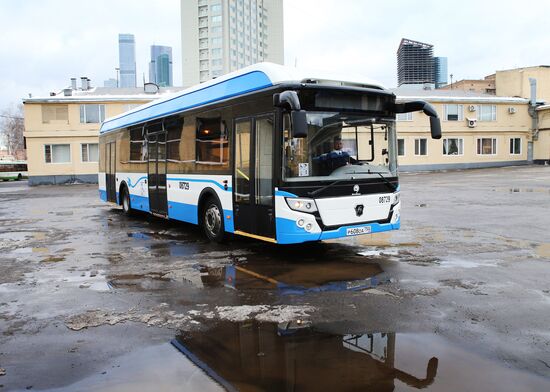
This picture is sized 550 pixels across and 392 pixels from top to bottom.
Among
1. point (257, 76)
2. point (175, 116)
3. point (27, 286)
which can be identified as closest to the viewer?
point (27, 286)

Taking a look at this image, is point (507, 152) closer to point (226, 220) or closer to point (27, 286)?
point (226, 220)

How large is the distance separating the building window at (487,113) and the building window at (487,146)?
1860 millimetres

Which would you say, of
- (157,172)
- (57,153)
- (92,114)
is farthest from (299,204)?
(57,153)

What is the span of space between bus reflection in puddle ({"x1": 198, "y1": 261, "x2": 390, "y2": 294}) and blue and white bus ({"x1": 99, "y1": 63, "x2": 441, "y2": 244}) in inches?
19.7

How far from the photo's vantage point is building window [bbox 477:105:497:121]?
46875mm

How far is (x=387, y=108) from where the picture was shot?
916cm

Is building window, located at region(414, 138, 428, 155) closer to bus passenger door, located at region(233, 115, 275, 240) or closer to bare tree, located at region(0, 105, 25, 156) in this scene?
bus passenger door, located at region(233, 115, 275, 240)

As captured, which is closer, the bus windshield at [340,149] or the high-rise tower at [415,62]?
the bus windshield at [340,149]

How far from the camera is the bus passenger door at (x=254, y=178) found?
339 inches

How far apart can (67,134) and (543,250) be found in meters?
38.3

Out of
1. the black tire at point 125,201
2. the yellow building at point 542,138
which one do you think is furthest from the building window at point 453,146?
the black tire at point 125,201

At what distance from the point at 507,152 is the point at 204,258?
1785 inches

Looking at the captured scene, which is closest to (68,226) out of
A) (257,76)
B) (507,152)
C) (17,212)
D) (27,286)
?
(17,212)

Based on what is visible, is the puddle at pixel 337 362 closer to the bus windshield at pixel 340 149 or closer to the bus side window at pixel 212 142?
the bus windshield at pixel 340 149
